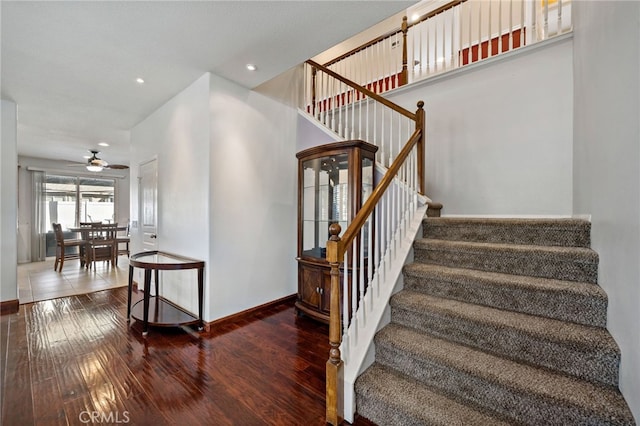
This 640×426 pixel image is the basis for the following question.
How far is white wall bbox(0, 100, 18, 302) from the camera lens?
11.0 ft

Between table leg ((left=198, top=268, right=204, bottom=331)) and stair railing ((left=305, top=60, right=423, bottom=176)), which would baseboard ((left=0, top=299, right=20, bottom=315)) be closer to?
table leg ((left=198, top=268, right=204, bottom=331))

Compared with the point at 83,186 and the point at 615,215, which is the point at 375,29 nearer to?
the point at 615,215

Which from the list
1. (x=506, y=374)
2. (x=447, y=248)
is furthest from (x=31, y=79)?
(x=506, y=374)

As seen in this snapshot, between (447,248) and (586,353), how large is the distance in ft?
3.15

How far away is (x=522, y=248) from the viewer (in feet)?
5.94

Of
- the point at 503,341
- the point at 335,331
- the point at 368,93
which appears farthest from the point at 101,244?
the point at 503,341

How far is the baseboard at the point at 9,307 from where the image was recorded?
327cm

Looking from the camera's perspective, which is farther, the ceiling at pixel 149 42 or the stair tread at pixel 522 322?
the ceiling at pixel 149 42

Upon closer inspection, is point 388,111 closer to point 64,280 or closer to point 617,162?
point 617,162

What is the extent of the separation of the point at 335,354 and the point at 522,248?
4.71 ft

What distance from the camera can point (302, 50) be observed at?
7.99 ft

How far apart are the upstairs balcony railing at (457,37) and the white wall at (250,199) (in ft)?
5.38

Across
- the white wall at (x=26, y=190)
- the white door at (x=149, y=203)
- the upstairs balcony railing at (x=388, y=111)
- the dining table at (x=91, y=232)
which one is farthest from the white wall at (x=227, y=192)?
the white wall at (x=26, y=190)

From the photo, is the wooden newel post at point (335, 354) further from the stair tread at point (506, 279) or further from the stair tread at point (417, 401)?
the stair tread at point (506, 279)
